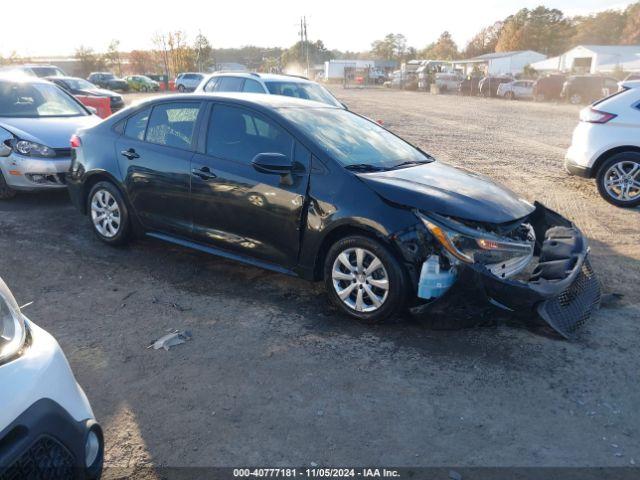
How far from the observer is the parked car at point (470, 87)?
4041 cm

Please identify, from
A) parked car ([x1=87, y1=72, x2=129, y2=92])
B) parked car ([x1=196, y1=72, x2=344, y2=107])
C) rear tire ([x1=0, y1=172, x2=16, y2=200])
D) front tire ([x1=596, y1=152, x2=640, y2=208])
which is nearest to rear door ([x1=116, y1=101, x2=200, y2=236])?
rear tire ([x1=0, y1=172, x2=16, y2=200])

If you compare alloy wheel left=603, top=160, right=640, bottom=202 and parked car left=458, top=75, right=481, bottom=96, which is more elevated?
alloy wheel left=603, top=160, right=640, bottom=202

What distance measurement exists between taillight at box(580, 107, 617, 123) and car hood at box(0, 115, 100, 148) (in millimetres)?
6773

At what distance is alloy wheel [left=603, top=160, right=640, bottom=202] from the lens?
24.5 feet

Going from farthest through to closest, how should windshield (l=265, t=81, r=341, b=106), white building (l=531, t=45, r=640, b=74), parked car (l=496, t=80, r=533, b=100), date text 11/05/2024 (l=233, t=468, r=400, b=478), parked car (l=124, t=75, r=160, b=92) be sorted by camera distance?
white building (l=531, t=45, r=640, b=74), parked car (l=124, t=75, r=160, b=92), parked car (l=496, t=80, r=533, b=100), windshield (l=265, t=81, r=341, b=106), date text 11/05/2024 (l=233, t=468, r=400, b=478)

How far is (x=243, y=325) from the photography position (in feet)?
13.6

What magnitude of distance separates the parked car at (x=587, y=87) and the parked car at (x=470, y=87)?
29.6 feet

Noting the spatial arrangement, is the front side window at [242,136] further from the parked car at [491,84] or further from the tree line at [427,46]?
the tree line at [427,46]

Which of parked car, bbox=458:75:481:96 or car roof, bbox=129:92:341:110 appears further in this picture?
parked car, bbox=458:75:481:96

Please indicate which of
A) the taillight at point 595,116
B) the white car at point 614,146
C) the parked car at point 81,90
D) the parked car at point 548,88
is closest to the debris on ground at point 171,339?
the white car at point 614,146

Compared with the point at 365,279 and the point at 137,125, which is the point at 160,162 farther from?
the point at 365,279

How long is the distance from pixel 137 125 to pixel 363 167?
8.01 feet

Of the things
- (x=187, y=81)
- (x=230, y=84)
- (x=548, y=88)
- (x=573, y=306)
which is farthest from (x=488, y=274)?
(x=187, y=81)

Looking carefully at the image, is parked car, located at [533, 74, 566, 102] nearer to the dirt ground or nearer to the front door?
the dirt ground
